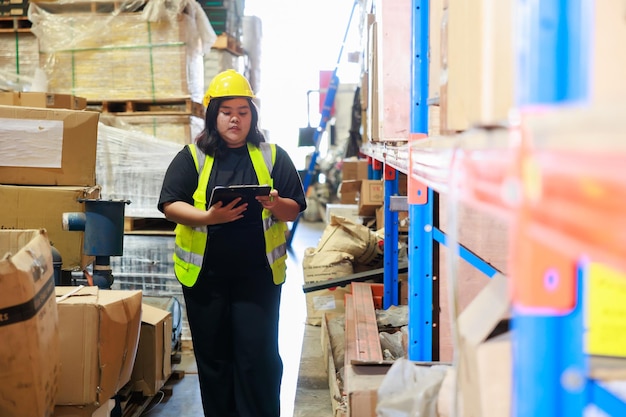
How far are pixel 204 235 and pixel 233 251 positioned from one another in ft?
0.53

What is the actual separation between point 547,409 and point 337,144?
1439 centimetres

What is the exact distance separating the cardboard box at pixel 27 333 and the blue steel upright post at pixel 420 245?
1331mm

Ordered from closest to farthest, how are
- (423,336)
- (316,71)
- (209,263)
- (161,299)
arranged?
(423,336) < (209,263) < (161,299) < (316,71)

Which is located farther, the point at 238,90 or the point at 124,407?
the point at 124,407

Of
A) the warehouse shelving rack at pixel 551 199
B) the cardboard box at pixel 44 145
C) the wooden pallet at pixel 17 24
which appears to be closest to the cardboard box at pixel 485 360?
the warehouse shelving rack at pixel 551 199

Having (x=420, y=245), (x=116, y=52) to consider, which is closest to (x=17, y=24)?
(x=116, y=52)

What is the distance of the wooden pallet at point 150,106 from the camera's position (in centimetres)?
566

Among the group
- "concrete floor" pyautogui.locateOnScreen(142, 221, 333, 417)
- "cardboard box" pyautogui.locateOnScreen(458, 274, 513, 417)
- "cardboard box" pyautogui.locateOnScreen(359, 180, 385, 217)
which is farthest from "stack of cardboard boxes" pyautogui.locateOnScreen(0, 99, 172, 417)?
"cardboard box" pyautogui.locateOnScreen(359, 180, 385, 217)

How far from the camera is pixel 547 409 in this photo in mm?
886

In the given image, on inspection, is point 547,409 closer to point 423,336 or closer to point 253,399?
point 423,336

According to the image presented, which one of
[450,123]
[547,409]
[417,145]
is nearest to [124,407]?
[417,145]

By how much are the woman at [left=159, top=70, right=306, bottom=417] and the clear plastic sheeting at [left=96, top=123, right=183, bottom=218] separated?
1.90 m

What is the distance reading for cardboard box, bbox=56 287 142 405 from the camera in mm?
2928

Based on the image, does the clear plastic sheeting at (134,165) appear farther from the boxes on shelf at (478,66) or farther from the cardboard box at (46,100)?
the boxes on shelf at (478,66)
